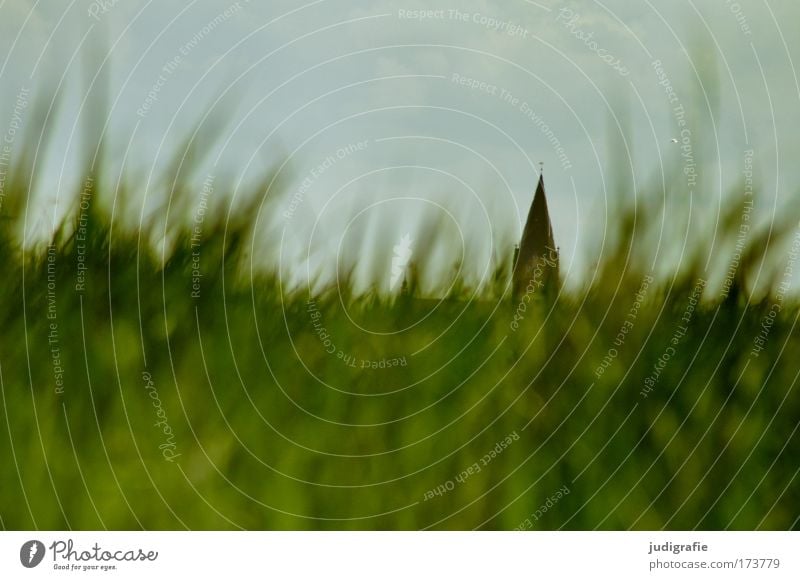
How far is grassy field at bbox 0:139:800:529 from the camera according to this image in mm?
787

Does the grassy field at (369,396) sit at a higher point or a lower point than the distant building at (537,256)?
lower

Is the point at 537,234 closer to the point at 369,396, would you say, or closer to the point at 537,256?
the point at 537,256

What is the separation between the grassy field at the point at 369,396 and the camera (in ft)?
2.58

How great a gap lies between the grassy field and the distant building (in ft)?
0.06

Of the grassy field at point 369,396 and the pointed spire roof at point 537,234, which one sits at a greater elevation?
the pointed spire roof at point 537,234

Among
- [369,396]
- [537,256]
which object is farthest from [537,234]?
[369,396]

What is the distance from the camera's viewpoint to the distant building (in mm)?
839

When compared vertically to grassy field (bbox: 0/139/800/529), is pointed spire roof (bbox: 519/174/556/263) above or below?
above

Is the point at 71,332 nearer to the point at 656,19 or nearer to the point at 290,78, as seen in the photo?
the point at 290,78

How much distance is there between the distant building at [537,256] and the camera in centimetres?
84

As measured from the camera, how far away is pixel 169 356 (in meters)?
0.79

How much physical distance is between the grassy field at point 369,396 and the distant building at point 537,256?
2 cm

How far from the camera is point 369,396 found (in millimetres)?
817

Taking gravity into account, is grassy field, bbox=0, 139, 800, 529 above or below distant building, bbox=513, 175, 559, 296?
below
